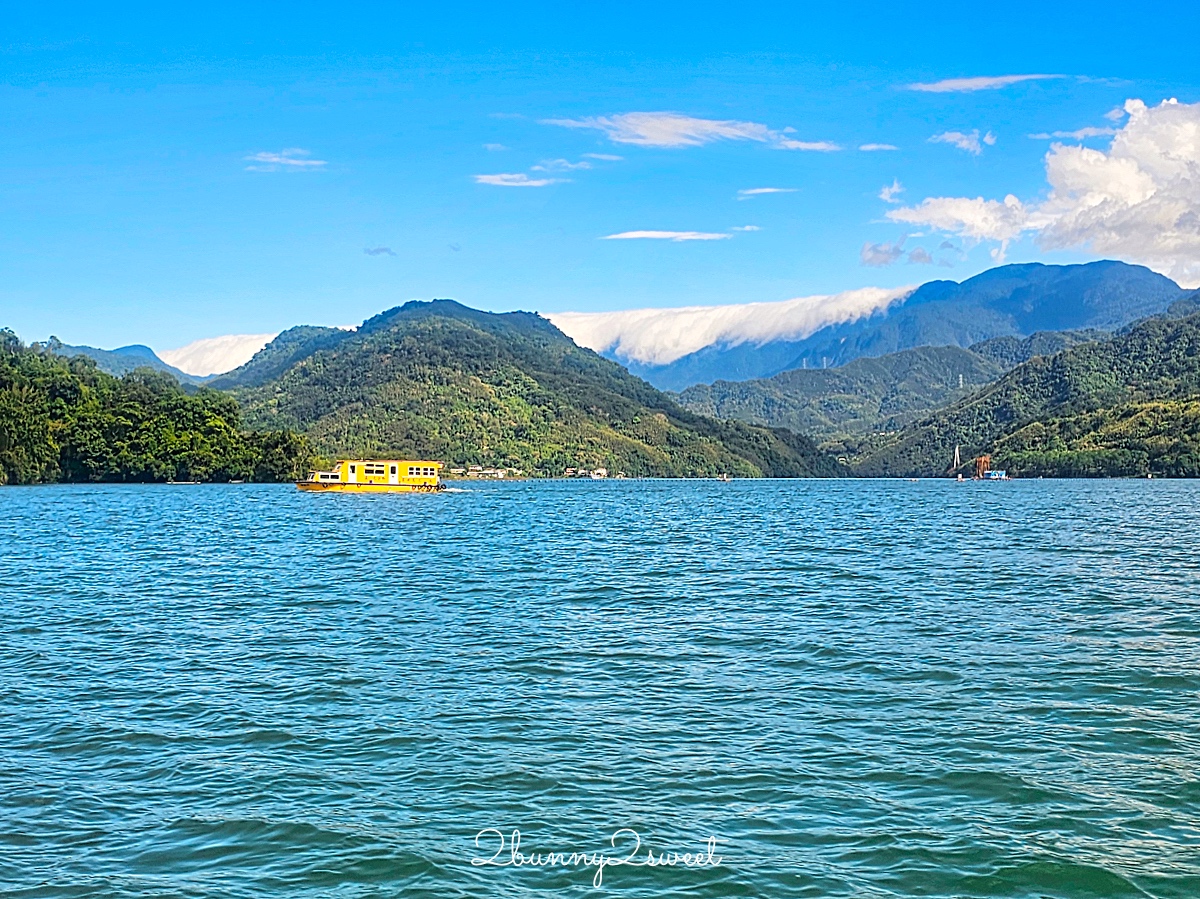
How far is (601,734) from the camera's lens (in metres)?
23.9

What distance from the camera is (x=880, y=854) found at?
671 inches

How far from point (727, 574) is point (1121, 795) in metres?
37.5

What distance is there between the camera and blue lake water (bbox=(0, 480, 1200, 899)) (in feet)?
55.0

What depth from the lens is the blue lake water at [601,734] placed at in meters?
16.8
